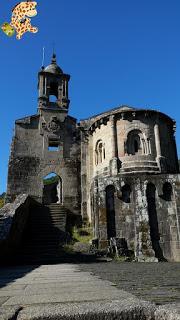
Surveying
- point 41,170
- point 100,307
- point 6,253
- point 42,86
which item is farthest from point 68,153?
point 100,307

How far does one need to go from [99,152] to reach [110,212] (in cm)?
621

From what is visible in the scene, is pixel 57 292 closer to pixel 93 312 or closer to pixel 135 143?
pixel 93 312

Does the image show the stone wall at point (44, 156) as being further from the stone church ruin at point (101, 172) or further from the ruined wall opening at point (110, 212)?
the ruined wall opening at point (110, 212)

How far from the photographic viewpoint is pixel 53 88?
2853 centimetres

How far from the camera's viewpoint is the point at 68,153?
86.0 ft

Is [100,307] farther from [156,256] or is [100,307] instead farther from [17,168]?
[17,168]

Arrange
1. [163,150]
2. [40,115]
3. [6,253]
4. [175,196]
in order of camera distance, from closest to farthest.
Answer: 1. [6,253]
2. [175,196]
3. [163,150]
4. [40,115]

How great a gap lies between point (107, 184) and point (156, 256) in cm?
495

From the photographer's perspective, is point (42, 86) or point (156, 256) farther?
point (42, 86)

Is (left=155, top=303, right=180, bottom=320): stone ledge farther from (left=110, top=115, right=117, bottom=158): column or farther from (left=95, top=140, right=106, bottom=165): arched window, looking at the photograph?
(left=95, top=140, right=106, bottom=165): arched window

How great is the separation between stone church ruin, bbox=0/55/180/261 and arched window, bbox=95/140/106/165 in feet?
0.24

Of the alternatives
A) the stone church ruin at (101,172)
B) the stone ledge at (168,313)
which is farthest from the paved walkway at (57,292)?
the stone church ruin at (101,172)

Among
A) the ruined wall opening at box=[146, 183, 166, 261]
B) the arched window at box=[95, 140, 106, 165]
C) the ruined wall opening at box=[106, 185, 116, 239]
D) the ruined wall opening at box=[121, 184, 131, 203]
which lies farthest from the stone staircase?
the ruined wall opening at box=[146, 183, 166, 261]

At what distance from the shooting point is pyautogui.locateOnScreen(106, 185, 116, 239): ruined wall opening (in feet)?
62.1
